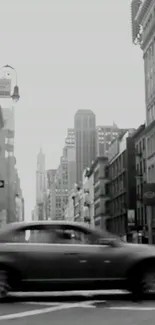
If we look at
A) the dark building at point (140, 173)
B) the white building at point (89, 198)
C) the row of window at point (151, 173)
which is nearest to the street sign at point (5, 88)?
the row of window at point (151, 173)

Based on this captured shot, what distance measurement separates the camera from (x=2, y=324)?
7.66 metres

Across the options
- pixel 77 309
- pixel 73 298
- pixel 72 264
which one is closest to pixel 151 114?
pixel 73 298

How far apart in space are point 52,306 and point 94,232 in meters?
1.86

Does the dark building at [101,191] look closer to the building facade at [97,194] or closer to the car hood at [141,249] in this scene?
the building facade at [97,194]

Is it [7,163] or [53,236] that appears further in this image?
[7,163]

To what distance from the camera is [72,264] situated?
10445mm

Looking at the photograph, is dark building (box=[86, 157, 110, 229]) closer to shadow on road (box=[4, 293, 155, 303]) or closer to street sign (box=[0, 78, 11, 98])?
street sign (box=[0, 78, 11, 98])

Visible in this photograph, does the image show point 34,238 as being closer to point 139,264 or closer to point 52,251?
point 52,251

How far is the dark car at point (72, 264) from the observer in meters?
10.4

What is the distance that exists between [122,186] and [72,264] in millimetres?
84078

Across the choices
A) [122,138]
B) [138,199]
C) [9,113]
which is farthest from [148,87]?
[9,113]

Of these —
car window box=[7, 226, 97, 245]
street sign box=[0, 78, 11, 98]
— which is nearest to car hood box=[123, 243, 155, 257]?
car window box=[7, 226, 97, 245]

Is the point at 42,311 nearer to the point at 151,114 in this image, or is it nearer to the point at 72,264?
the point at 72,264

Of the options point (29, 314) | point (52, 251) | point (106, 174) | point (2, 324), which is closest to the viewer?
point (2, 324)
